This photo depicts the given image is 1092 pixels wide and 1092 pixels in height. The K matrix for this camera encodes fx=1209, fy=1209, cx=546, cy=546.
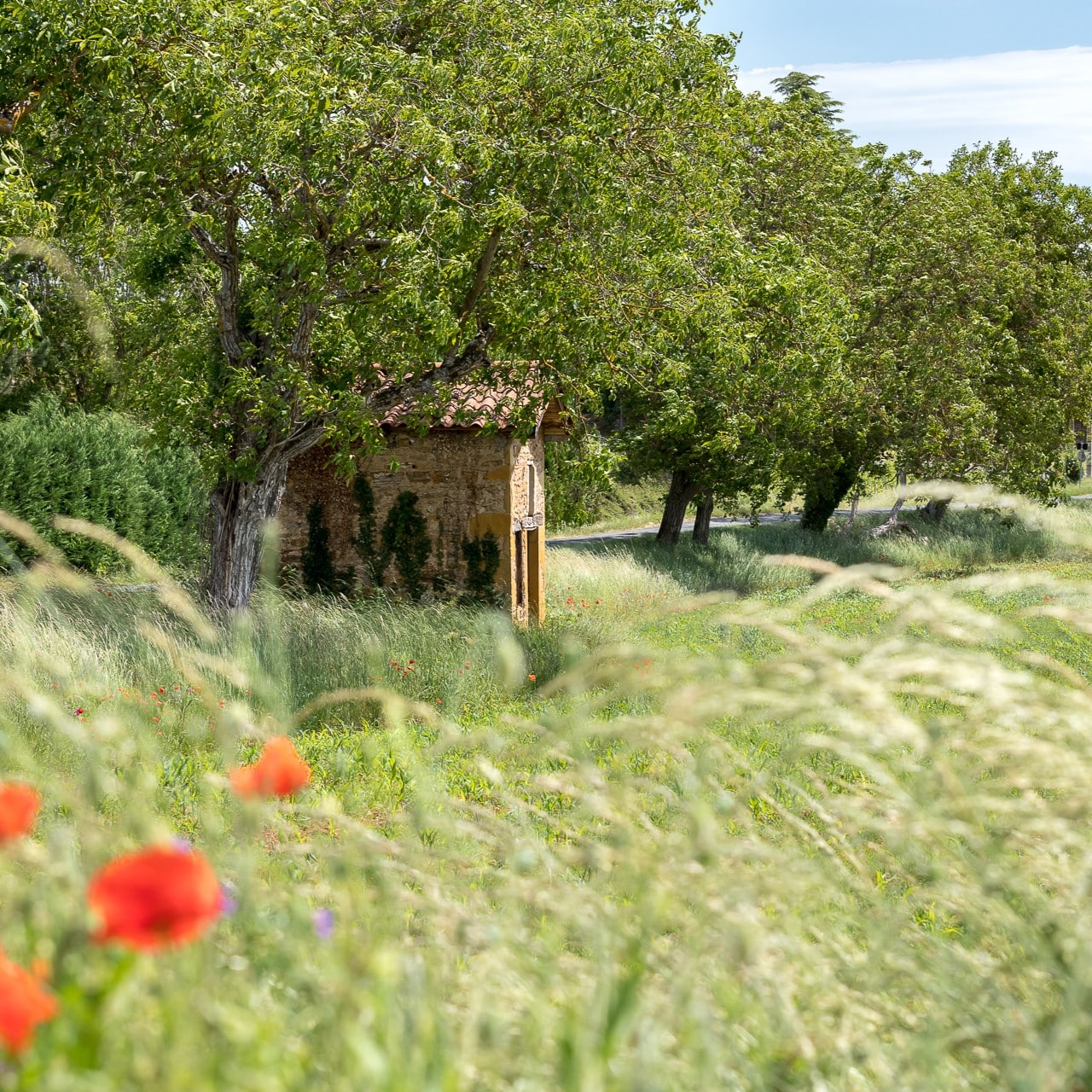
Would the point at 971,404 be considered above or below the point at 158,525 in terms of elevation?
above

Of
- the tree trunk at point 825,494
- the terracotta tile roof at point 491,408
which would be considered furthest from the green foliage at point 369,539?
the tree trunk at point 825,494

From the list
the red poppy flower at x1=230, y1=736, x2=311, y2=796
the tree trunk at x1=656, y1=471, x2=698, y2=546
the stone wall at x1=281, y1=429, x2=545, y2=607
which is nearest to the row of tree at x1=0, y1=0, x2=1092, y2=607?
the stone wall at x1=281, y1=429, x2=545, y2=607

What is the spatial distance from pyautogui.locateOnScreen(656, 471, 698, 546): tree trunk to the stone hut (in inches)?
426

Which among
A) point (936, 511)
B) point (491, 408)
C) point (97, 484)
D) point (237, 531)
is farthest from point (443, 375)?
point (936, 511)

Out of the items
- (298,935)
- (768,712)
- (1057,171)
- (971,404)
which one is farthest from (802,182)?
(298,935)

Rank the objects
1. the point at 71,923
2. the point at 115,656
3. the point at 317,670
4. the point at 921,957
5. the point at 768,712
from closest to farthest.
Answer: the point at 71,923 → the point at 921,957 → the point at 768,712 → the point at 115,656 → the point at 317,670

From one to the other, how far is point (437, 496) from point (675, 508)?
39.8 feet

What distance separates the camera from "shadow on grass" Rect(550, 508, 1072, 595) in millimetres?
24953

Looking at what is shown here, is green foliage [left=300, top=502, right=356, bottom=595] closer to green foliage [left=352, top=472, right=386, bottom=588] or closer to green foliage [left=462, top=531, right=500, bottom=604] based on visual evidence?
green foliage [left=352, top=472, right=386, bottom=588]

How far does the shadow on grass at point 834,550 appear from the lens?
25.0 metres

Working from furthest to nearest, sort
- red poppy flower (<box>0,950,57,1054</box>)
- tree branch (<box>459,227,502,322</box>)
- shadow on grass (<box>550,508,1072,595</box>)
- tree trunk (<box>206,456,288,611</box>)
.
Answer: shadow on grass (<box>550,508,1072,595</box>), tree trunk (<box>206,456,288,611</box>), tree branch (<box>459,227,502,322</box>), red poppy flower (<box>0,950,57,1054</box>)

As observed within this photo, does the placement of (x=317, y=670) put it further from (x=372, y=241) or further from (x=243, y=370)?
(x=372, y=241)

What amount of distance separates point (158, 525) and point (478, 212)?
16191 mm

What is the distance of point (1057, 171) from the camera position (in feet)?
101
